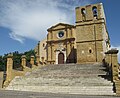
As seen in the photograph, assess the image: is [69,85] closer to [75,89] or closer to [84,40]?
[75,89]

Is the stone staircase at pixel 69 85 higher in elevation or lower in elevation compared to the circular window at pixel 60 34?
lower

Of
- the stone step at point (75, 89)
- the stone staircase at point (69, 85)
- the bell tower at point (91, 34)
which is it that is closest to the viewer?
the stone step at point (75, 89)

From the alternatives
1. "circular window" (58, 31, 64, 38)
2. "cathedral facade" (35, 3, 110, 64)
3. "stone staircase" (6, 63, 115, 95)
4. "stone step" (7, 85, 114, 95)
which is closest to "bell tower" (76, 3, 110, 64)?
"cathedral facade" (35, 3, 110, 64)

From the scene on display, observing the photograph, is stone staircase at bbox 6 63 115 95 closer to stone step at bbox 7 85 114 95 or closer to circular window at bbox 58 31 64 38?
stone step at bbox 7 85 114 95

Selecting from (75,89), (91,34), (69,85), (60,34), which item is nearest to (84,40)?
(91,34)

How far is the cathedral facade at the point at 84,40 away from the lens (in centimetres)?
3069

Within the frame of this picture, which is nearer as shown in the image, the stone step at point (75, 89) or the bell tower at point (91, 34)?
the stone step at point (75, 89)

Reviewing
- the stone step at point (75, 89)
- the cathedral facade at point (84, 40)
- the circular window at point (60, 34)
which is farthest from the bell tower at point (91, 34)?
the stone step at point (75, 89)

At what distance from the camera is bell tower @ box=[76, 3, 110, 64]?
100ft

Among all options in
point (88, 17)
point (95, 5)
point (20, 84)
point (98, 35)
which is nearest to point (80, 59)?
point (98, 35)

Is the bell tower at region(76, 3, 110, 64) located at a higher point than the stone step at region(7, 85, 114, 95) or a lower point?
higher

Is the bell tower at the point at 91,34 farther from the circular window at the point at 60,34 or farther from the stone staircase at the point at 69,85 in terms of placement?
the stone staircase at the point at 69,85

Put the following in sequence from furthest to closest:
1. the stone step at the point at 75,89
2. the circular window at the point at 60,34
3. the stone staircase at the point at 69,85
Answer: the circular window at the point at 60,34 → the stone staircase at the point at 69,85 → the stone step at the point at 75,89

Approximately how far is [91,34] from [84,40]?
148 centimetres
